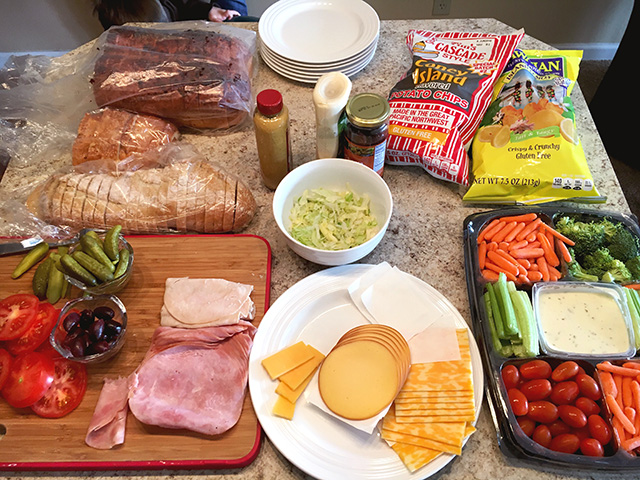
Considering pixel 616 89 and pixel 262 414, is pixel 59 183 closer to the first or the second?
pixel 262 414

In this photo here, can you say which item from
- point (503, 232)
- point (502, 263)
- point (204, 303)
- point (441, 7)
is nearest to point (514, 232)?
point (503, 232)

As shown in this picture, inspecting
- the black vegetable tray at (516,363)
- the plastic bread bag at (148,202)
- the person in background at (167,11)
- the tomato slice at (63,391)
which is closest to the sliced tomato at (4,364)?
the tomato slice at (63,391)

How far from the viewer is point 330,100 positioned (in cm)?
150

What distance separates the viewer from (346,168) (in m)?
1.62

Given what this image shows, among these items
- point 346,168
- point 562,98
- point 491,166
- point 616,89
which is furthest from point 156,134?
point 616,89

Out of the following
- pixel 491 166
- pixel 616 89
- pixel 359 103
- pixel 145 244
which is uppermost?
pixel 359 103

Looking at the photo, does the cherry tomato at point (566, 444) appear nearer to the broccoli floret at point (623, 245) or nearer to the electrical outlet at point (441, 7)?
the broccoli floret at point (623, 245)

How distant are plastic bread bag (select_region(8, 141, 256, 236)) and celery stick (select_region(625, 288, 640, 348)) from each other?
1.25 m

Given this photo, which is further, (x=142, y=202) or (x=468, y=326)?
(x=142, y=202)

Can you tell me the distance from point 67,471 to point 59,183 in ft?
3.20

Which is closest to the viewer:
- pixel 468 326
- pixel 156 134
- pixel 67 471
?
pixel 67 471

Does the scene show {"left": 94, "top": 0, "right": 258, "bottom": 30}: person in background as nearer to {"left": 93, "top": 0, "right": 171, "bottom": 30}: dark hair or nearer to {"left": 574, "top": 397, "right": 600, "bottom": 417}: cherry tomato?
{"left": 93, "top": 0, "right": 171, "bottom": 30}: dark hair

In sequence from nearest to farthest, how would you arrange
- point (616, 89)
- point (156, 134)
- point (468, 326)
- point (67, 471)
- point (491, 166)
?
point (67, 471) < point (468, 326) < point (491, 166) < point (156, 134) < point (616, 89)

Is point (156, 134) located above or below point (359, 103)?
below
